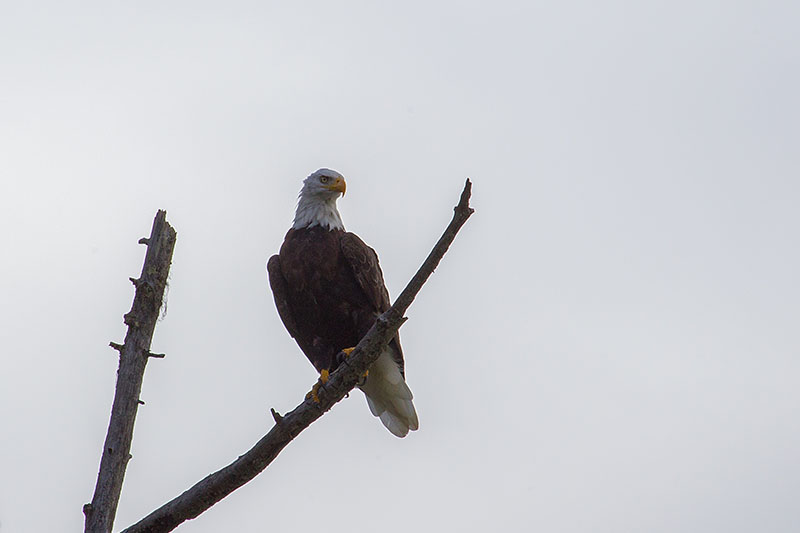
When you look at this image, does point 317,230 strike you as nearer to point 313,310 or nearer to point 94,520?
point 313,310

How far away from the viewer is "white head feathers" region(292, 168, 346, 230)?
694 cm

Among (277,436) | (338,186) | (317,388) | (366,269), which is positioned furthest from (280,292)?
(277,436)

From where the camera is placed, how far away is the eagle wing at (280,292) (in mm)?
6652

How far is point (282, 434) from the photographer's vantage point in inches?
187

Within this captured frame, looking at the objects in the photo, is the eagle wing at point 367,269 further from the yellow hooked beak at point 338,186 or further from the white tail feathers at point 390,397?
the yellow hooked beak at point 338,186

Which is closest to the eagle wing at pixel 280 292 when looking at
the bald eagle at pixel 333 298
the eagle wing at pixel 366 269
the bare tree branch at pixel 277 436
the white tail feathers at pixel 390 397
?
the bald eagle at pixel 333 298

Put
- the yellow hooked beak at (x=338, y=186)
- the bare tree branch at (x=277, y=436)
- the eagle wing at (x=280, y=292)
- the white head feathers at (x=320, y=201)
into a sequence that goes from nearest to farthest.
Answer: the bare tree branch at (x=277, y=436) → the eagle wing at (x=280, y=292) → the white head feathers at (x=320, y=201) → the yellow hooked beak at (x=338, y=186)

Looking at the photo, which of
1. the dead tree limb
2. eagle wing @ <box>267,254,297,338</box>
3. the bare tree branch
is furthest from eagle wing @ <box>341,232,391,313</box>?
the bare tree branch

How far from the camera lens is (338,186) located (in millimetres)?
7211

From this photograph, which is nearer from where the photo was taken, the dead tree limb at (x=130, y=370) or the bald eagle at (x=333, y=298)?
the dead tree limb at (x=130, y=370)

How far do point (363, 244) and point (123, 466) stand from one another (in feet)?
8.12

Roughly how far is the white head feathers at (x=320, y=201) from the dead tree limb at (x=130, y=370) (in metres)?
1.72

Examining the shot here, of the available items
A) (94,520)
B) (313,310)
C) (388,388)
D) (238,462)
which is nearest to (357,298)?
(313,310)

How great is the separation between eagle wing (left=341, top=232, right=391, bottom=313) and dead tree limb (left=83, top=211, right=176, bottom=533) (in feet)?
4.83
